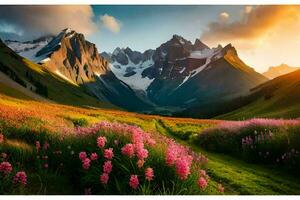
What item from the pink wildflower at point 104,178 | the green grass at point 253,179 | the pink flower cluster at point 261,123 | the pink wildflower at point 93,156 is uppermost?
the pink flower cluster at point 261,123

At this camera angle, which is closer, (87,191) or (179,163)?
(179,163)

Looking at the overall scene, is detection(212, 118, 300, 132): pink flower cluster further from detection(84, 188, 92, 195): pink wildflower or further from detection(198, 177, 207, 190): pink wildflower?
detection(84, 188, 92, 195): pink wildflower

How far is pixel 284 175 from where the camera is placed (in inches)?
637

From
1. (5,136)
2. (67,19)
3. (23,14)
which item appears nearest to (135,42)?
(67,19)

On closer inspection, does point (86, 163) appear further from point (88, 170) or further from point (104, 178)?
point (104, 178)

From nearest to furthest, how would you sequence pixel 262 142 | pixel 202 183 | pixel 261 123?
pixel 202 183
pixel 262 142
pixel 261 123

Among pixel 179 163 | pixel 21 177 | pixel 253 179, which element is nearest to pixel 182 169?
pixel 179 163

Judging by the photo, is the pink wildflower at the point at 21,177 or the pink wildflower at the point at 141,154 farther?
the pink wildflower at the point at 141,154

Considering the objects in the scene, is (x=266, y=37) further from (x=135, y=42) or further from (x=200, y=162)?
(x=200, y=162)

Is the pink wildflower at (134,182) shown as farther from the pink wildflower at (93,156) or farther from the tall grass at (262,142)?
the tall grass at (262,142)

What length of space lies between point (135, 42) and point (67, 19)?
3213 millimetres

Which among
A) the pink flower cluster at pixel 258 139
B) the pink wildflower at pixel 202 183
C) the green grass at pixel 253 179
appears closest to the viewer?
the pink wildflower at pixel 202 183

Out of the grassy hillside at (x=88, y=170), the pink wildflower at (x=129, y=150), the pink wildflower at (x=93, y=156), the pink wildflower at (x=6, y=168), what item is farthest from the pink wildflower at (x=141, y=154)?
the pink wildflower at (x=6, y=168)

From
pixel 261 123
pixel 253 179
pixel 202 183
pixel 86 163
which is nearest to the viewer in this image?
pixel 202 183
